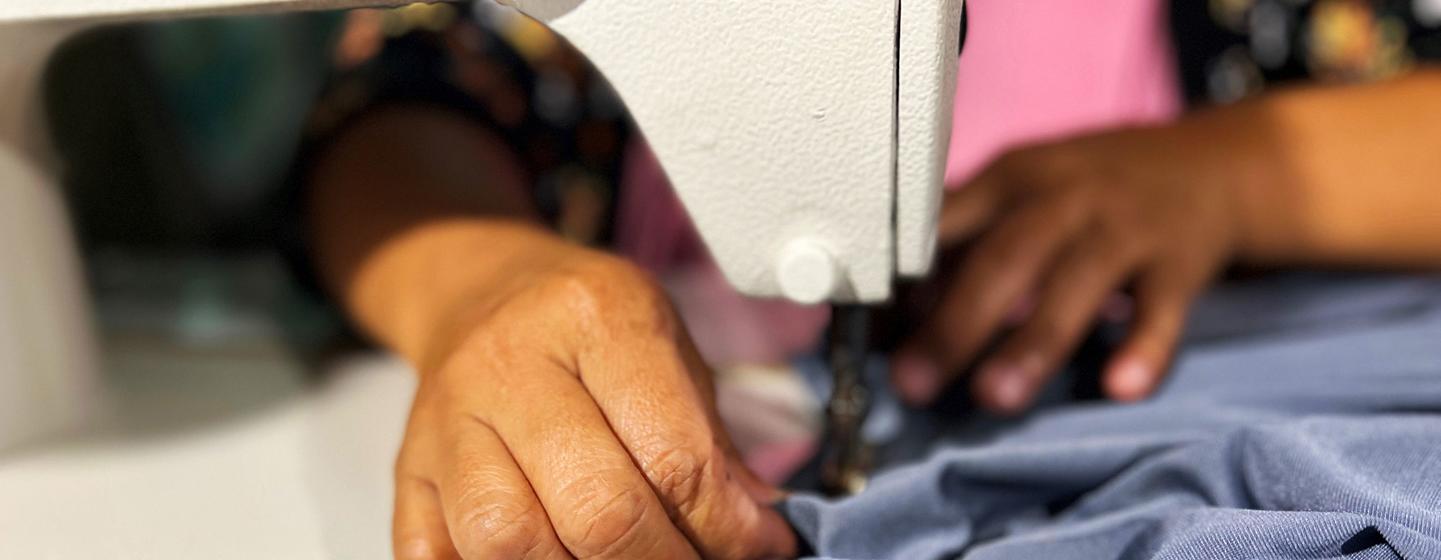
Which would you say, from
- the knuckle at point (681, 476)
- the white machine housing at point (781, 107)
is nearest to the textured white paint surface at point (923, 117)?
the white machine housing at point (781, 107)

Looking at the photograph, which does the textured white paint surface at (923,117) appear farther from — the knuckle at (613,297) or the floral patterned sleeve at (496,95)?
the floral patterned sleeve at (496,95)

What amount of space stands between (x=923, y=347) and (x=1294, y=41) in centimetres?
44

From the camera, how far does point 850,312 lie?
453mm

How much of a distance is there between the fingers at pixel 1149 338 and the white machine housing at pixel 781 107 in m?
0.16

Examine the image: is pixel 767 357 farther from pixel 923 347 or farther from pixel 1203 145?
pixel 1203 145

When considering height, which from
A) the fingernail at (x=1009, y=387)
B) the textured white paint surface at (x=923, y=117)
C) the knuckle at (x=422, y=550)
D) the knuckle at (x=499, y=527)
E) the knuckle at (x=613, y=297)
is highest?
the textured white paint surface at (x=923, y=117)

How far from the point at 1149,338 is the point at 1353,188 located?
0.19 meters

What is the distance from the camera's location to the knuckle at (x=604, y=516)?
1.15ft

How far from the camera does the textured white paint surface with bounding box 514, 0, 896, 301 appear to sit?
1.19ft

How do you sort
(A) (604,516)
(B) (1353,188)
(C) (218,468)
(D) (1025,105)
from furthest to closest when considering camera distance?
(D) (1025,105)
(B) (1353,188)
(C) (218,468)
(A) (604,516)

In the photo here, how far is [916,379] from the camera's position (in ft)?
1.80

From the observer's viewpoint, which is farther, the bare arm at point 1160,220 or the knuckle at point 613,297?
the bare arm at point 1160,220

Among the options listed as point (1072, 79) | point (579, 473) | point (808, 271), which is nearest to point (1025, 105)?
point (1072, 79)

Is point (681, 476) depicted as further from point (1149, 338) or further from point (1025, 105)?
point (1025, 105)
